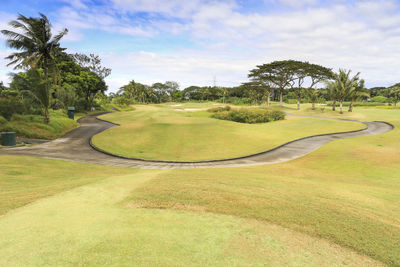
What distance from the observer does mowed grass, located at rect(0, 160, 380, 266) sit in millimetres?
2914

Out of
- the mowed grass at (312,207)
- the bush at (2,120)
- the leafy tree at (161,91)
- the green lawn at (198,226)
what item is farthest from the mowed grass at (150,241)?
the leafy tree at (161,91)

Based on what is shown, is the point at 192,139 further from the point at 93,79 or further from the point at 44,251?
the point at 93,79

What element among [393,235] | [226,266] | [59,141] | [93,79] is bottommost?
[59,141]

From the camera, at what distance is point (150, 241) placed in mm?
3369

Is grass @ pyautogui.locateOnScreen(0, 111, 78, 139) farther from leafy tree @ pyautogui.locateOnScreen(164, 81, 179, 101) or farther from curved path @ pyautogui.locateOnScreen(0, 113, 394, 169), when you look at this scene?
leafy tree @ pyautogui.locateOnScreen(164, 81, 179, 101)

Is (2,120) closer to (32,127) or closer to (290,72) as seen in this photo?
(32,127)

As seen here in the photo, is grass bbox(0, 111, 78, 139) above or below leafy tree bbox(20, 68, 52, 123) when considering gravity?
below

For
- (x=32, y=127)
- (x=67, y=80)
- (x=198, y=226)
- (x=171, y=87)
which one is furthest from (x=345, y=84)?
(x=171, y=87)

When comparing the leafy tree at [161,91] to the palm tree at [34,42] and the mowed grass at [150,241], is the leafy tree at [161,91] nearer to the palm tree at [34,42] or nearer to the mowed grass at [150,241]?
the palm tree at [34,42]

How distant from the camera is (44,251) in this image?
9.88 feet

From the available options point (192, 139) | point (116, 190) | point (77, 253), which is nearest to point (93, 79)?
point (192, 139)

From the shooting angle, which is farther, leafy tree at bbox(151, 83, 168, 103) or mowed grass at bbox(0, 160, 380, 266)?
leafy tree at bbox(151, 83, 168, 103)

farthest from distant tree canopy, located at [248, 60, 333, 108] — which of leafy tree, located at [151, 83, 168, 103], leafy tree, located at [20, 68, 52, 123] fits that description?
leafy tree, located at [151, 83, 168, 103]

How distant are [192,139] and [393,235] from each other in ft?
63.3
